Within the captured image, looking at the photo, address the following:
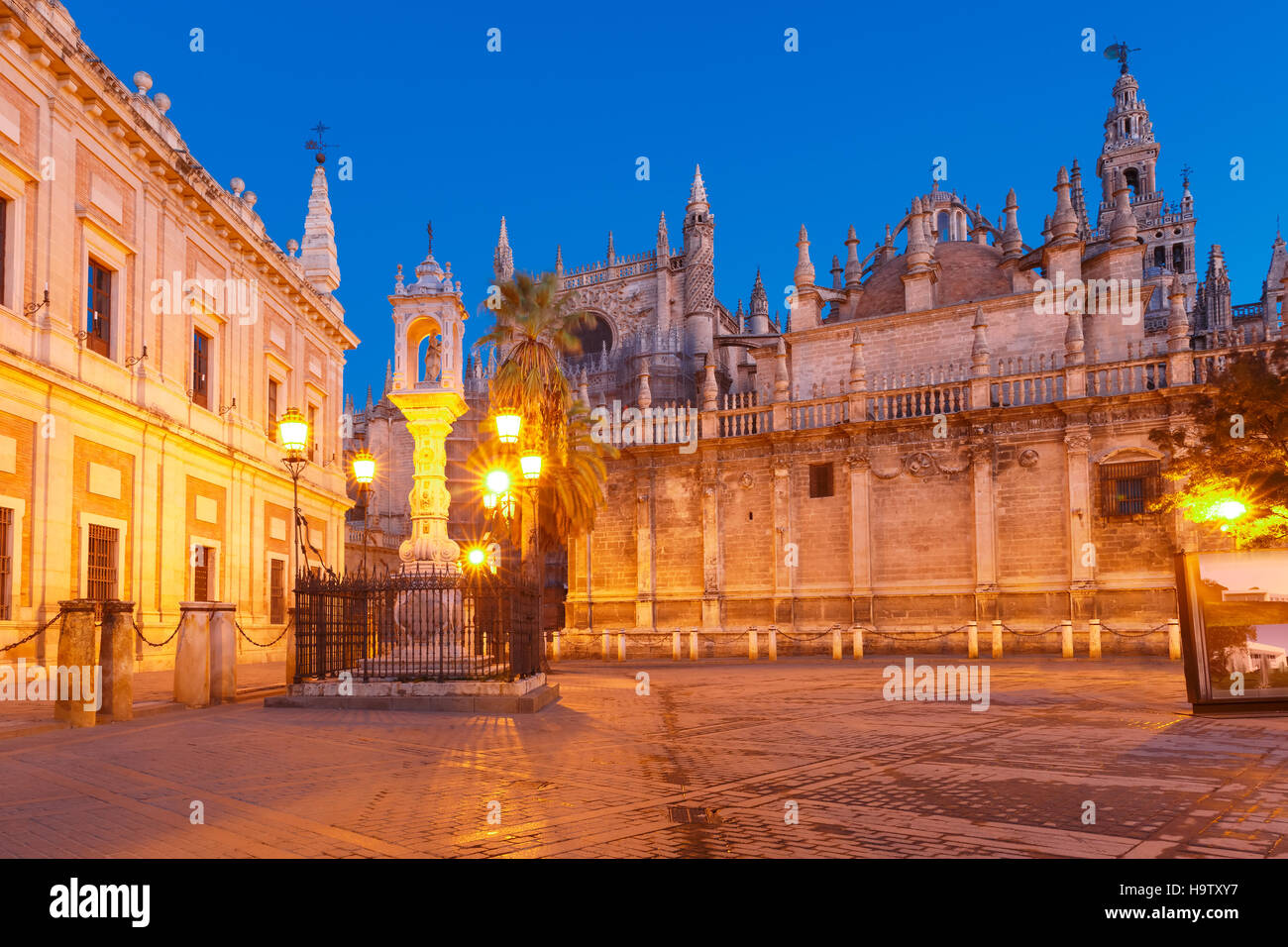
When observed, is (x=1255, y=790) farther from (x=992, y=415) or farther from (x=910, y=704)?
(x=992, y=415)

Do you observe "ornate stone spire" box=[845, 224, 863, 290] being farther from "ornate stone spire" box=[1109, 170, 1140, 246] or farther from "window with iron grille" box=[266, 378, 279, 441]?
"window with iron grille" box=[266, 378, 279, 441]

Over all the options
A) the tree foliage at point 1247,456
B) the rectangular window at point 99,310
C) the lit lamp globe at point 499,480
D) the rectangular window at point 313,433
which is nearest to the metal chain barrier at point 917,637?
the tree foliage at point 1247,456

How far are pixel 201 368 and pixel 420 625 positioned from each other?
13539mm

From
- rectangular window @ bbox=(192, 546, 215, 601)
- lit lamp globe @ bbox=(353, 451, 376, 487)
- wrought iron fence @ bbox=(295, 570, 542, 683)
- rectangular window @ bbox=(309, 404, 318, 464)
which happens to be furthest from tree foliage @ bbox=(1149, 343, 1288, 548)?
rectangular window @ bbox=(309, 404, 318, 464)

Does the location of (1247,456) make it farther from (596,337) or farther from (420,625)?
(596,337)

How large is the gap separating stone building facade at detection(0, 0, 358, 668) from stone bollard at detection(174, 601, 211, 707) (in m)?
4.04

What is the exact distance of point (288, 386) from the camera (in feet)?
96.7

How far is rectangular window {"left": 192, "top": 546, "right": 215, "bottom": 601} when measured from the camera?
22703 millimetres

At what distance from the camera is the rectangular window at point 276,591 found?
88.5 feet

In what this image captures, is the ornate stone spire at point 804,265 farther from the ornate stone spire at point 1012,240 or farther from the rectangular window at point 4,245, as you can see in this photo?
the rectangular window at point 4,245

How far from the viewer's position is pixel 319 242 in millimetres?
33438
